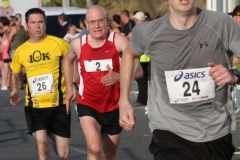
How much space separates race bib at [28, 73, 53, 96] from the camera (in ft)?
29.3

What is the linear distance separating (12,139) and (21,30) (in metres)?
11.6

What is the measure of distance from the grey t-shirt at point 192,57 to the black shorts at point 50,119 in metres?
3.48

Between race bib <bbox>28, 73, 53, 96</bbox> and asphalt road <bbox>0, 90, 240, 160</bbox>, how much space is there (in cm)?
179

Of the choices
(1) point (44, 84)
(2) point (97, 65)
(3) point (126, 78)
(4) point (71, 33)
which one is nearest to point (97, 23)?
(2) point (97, 65)

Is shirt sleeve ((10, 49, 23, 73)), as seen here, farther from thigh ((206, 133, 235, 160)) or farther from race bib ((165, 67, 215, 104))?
thigh ((206, 133, 235, 160))

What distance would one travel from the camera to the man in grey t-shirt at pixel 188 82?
215 inches

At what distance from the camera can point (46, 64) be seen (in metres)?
9.05

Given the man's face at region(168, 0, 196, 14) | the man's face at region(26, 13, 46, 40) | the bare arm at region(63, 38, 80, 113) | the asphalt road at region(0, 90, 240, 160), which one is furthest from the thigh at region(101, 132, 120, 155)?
the man's face at region(168, 0, 196, 14)

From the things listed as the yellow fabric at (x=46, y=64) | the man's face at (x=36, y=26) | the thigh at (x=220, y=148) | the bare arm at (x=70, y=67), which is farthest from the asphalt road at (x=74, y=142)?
the thigh at (x=220, y=148)

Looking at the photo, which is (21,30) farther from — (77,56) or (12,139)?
(77,56)

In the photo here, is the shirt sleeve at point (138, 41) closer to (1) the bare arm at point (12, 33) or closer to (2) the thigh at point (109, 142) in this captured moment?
(2) the thigh at point (109, 142)

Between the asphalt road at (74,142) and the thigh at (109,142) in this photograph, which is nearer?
the thigh at (109,142)

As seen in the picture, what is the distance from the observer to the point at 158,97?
18.8ft

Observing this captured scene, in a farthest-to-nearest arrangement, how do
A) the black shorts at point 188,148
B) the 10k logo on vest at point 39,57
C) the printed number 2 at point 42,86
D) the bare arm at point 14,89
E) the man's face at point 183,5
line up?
1. the bare arm at point 14,89
2. the 10k logo on vest at point 39,57
3. the printed number 2 at point 42,86
4. the black shorts at point 188,148
5. the man's face at point 183,5
